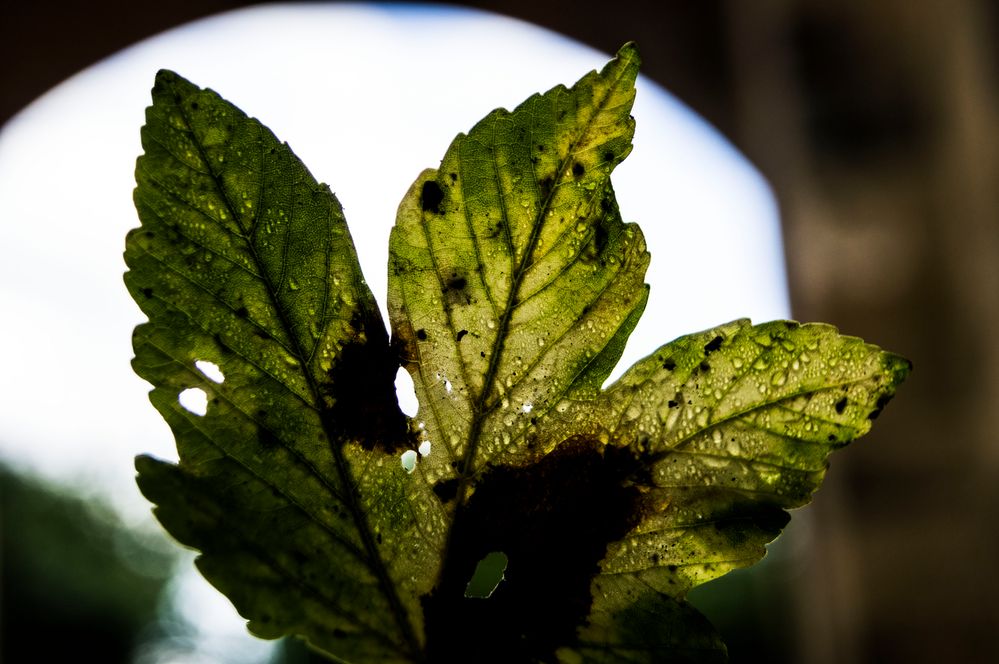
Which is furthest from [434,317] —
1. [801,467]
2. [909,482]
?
[909,482]

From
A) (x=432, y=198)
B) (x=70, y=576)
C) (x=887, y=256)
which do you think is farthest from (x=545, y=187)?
(x=70, y=576)

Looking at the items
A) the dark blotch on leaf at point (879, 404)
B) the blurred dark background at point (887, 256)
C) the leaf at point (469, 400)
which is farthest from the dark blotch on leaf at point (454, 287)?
the blurred dark background at point (887, 256)

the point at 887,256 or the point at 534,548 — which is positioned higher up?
the point at 887,256

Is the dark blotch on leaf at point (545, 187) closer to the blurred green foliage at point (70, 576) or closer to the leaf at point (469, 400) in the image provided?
the leaf at point (469, 400)

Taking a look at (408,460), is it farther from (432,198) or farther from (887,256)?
(887,256)

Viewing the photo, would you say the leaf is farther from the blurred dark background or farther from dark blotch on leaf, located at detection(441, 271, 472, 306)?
the blurred dark background

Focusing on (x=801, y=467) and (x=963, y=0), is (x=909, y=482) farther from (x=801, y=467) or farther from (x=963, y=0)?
(x=801, y=467)
